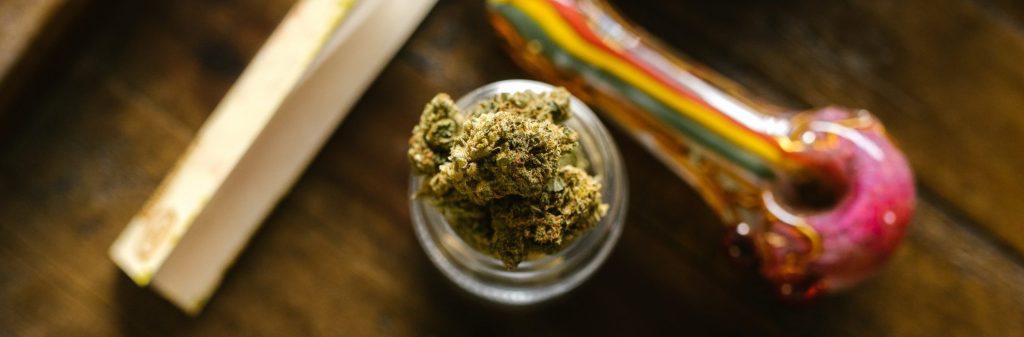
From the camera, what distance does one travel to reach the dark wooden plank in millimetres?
753

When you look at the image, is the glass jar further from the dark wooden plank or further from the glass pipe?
the dark wooden plank

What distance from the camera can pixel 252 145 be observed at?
0.68 metres

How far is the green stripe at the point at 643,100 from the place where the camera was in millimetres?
683

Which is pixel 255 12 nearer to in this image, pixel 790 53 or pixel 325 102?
pixel 325 102

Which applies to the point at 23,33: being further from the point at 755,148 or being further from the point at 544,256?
the point at 755,148

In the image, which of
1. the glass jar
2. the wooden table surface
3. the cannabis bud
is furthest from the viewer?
the wooden table surface

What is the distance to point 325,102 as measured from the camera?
0.71 metres

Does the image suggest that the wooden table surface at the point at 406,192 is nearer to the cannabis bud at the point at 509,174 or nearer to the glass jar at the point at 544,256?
the glass jar at the point at 544,256

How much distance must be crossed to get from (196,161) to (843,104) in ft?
1.75

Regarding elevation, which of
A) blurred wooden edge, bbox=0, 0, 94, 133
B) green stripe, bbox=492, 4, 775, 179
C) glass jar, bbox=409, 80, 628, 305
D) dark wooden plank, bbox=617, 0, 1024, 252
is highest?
dark wooden plank, bbox=617, 0, 1024, 252

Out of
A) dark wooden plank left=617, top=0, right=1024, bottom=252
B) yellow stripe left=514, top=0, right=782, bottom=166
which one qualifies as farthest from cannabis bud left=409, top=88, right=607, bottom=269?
dark wooden plank left=617, top=0, right=1024, bottom=252

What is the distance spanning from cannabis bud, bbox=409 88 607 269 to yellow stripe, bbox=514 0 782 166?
0.14 meters

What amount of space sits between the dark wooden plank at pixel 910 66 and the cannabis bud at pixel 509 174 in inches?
10.1

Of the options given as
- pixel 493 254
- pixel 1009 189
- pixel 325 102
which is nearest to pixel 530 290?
pixel 493 254
